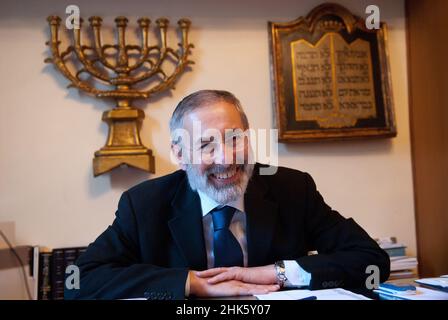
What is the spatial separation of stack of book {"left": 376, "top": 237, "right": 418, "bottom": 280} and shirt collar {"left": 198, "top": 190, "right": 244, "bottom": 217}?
1.08 meters

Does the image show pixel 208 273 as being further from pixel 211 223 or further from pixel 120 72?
pixel 120 72

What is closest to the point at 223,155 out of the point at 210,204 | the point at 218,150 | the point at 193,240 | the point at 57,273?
the point at 218,150

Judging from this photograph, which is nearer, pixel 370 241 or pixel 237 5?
pixel 370 241

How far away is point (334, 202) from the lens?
233cm

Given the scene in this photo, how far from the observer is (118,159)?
2016 mm

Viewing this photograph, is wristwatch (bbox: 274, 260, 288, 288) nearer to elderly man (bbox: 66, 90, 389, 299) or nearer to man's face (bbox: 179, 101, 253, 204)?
elderly man (bbox: 66, 90, 389, 299)

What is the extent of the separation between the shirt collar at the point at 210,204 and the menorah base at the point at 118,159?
2.46ft

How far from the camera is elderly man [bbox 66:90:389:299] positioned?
3.81 ft

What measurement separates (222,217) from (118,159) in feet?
2.80

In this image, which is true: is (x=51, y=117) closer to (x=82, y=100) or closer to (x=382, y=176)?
(x=82, y=100)

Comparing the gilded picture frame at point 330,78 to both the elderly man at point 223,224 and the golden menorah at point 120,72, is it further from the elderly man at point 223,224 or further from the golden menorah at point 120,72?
the elderly man at point 223,224

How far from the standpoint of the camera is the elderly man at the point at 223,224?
1.16 metres

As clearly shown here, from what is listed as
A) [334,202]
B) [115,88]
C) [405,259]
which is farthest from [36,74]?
[405,259]

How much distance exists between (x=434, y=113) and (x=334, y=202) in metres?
0.64
